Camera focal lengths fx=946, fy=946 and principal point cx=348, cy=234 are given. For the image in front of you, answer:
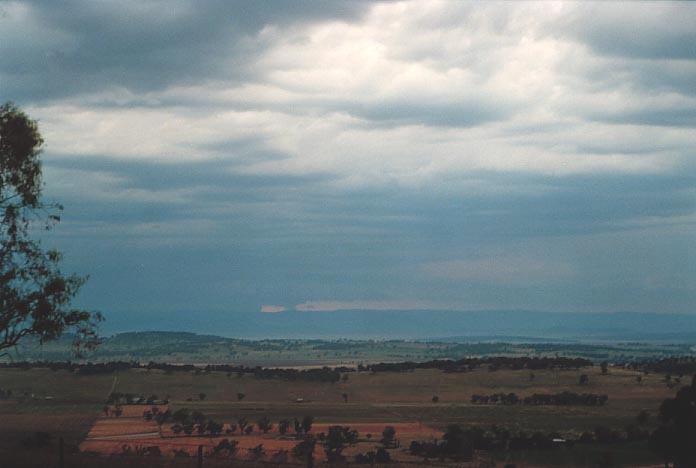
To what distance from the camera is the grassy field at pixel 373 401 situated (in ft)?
225

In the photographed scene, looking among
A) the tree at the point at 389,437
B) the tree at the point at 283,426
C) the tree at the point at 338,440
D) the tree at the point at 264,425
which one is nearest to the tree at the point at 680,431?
the tree at the point at 338,440

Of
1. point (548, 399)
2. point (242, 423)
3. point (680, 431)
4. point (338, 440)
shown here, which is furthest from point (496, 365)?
point (680, 431)

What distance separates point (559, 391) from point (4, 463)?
94.1 metres

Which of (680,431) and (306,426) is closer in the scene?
(680,431)

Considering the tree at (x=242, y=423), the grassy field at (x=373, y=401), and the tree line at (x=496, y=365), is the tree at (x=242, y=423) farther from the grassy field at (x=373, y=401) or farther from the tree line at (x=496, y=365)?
the tree line at (x=496, y=365)

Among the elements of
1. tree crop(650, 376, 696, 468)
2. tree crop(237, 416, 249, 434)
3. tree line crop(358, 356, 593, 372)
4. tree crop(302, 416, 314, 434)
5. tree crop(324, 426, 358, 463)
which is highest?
tree crop(650, 376, 696, 468)

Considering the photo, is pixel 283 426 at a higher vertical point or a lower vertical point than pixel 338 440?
lower

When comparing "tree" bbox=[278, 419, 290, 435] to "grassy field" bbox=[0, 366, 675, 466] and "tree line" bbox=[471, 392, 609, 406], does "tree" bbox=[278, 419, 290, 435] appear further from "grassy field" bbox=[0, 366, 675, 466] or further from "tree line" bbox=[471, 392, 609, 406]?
"tree line" bbox=[471, 392, 609, 406]

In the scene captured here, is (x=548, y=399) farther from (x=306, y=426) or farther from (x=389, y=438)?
(x=389, y=438)

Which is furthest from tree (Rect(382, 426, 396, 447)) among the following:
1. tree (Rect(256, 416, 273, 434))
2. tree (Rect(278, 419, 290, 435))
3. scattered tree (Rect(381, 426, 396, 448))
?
tree (Rect(256, 416, 273, 434))

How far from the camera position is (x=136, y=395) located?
11800cm

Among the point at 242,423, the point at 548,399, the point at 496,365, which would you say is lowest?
the point at 242,423

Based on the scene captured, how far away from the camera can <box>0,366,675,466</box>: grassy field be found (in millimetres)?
68625

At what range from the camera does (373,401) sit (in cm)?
12106
